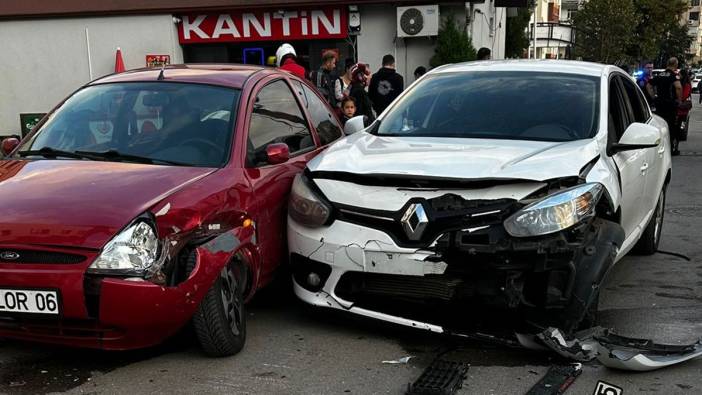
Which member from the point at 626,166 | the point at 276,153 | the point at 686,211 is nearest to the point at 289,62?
the point at 686,211

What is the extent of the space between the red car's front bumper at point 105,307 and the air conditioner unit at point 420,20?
13094mm

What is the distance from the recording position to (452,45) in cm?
1620

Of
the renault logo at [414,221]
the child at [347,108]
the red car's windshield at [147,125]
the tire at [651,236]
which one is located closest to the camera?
the renault logo at [414,221]

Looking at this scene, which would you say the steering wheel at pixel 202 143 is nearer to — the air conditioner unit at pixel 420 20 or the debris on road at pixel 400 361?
the debris on road at pixel 400 361

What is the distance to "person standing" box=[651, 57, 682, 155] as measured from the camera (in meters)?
14.1

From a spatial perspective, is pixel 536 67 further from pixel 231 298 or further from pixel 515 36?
pixel 515 36

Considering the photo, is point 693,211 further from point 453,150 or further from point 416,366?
point 416,366

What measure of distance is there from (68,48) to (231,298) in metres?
15.0

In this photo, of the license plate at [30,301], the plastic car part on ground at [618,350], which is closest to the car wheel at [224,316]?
the license plate at [30,301]

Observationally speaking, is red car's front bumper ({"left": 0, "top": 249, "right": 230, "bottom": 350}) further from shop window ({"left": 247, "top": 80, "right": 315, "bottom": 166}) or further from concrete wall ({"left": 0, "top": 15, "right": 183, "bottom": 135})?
concrete wall ({"left": 0, "top": 15, "right": 183, "bottom": 135})

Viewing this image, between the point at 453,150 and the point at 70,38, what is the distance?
14969 millimetres

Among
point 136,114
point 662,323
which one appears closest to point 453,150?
point 662,323

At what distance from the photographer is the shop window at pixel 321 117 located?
19.8 feet

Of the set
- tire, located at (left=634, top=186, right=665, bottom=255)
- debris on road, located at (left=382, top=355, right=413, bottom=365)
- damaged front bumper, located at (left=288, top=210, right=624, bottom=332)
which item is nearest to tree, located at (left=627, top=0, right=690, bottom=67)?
tire, located at (left=634, top=186, right=665, bottom=255)
